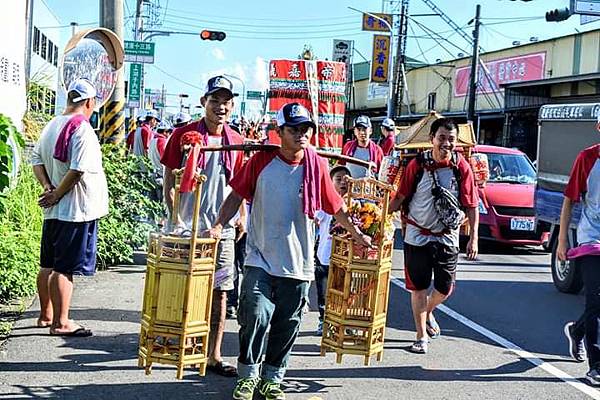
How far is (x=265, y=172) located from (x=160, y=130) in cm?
1015

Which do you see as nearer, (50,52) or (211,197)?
(211,197)

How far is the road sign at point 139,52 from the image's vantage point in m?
22.0

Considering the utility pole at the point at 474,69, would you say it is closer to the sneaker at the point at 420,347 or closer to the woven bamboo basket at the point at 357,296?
the sneaker at the point at 420,347

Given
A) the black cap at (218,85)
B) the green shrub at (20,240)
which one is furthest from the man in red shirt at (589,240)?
the green shrub at (20,240)

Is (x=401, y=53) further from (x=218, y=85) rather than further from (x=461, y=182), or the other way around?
(x=218, y=85)

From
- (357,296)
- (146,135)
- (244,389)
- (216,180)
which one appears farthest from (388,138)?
(244,389)

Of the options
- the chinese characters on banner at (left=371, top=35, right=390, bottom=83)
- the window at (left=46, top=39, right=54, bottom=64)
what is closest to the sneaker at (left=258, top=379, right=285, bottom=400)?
the chinese characters on banner at (left=371, top=35, right=390, bottom=83)

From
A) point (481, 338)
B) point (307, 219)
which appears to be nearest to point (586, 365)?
point (481, 338)

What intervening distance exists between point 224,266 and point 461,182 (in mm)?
2225

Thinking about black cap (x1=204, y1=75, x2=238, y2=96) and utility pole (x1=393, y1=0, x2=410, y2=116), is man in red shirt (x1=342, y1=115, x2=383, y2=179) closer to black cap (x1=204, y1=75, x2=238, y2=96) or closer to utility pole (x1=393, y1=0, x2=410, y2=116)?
black cap (x1=204, y1=75, x2=238, y2=96)

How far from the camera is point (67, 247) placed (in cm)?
661

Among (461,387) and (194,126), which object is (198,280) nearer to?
(194,126)

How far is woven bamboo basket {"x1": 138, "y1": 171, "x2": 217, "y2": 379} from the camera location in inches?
201

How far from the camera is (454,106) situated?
40.7 metres
